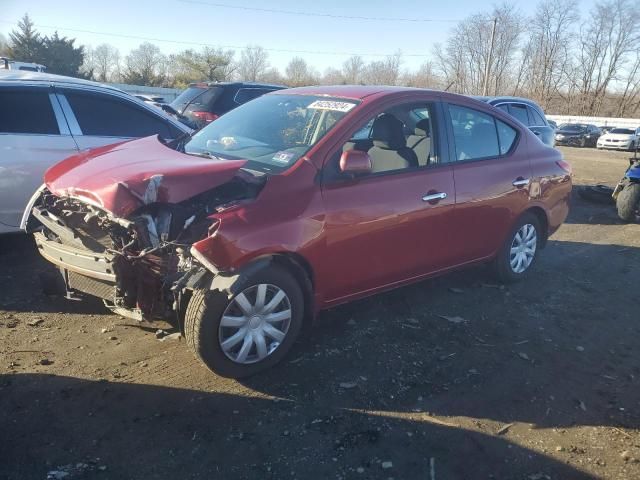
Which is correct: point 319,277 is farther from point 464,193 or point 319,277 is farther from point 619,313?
point 619,313

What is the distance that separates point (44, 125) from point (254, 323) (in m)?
3.36

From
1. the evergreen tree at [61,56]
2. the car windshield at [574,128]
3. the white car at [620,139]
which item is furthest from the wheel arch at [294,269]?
the evergreen tree at [61,56]

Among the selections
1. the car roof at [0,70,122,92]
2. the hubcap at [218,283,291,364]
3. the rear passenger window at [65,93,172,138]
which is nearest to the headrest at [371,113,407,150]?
the hubcap at [218,283,291,364]

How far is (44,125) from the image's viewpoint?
5.18m

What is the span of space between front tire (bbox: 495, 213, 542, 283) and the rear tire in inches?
155

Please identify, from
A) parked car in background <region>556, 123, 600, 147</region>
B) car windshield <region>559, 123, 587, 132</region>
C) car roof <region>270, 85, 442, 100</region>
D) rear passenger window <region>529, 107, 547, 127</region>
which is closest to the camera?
car roof <region>270, 85, 442, 100</region>

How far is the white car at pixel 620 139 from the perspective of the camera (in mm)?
29250

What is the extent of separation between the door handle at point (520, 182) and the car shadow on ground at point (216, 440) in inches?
108

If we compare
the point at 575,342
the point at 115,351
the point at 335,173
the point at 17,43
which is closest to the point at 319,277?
the point at 335,173

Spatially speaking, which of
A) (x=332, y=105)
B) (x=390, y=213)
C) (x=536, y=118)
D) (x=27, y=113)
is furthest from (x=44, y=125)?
(x=536, y=118)

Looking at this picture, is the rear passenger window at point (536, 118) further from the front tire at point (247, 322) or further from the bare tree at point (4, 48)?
the bare tree at point (4, 48)

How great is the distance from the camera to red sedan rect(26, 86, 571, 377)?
3.13m

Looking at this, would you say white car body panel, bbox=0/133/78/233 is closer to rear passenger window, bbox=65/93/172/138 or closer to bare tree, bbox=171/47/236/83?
rear passenger window, bbox=65/93/172/138

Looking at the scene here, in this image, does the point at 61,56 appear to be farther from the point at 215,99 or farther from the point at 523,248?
the point at 523,248
